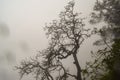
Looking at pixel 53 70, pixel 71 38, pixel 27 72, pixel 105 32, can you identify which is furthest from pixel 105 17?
pixel 27 72

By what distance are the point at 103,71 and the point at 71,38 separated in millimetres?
8220

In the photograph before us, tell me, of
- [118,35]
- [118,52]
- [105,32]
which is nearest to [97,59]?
[118,52]

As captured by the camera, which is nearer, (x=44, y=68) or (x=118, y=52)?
(x=118, y=52)

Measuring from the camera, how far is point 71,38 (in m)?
20.1

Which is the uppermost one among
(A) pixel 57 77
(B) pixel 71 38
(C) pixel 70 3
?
(C) pixel 70 3

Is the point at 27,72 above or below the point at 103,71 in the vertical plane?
below

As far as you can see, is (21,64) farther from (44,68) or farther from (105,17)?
(105,17)

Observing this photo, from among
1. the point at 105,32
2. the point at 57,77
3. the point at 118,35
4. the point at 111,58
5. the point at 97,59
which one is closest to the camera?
the point at 111,58

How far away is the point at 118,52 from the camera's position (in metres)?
10.9

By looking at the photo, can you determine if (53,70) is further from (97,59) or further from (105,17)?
(97,59)

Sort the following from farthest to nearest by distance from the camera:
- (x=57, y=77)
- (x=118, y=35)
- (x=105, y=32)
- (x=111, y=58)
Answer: (x=57, y=77) < (x=105, y=32) < (x=118, y=35) < (x=111, y=58)

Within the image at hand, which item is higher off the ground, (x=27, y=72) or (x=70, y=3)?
(x=70, y=3)

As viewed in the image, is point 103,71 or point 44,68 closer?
point 103,71

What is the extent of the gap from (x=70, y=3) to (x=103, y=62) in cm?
1014
